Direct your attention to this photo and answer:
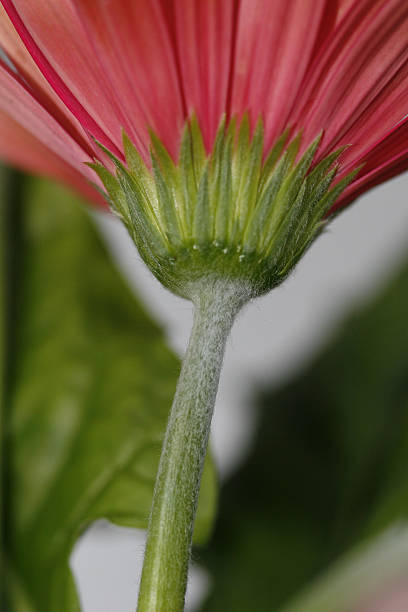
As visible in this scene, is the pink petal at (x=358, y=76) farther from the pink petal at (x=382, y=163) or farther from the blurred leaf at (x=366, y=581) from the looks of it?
the blurred leaf at (x=366, y=581)

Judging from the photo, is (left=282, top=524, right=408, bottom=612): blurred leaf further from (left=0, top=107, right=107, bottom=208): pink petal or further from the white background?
the white background

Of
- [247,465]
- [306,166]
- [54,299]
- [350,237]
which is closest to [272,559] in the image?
[247,465]

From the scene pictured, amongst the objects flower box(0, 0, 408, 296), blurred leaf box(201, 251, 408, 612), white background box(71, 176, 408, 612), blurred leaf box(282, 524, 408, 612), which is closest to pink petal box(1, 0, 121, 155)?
flower box(0, 0, 408, 296)

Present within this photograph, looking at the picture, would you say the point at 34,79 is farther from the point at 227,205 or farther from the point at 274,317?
the point at 274,317

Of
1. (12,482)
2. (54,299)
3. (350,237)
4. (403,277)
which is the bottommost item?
(12,482)

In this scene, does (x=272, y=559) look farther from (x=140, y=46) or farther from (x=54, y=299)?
(x=140, y=46)

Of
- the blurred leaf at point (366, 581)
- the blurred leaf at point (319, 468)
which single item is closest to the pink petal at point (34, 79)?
the blurred leaf at point (366, 581)

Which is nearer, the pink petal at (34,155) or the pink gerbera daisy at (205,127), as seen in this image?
the pink gerbera daisy at (205,127)
